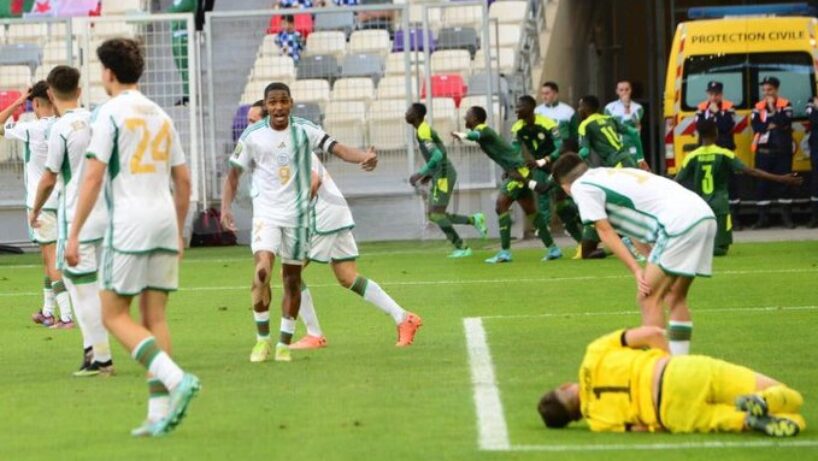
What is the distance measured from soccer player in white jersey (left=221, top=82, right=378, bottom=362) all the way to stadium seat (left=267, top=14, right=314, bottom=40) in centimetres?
1564

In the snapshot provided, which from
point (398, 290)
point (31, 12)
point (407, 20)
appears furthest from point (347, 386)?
point (31, 12)

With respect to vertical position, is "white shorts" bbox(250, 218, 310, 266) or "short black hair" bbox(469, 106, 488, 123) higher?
"short black hair" bbox(469, 106, 488, 123)

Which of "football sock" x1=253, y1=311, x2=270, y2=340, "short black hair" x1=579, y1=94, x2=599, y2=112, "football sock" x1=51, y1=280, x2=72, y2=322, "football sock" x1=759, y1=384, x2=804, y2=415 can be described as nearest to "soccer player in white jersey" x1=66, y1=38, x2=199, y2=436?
"football sock" x1=759, y1=384, x2=804, y2=415

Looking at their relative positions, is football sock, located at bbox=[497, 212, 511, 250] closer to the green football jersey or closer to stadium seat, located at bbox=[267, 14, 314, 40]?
the green football jersey

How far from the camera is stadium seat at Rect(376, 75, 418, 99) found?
29156 millimetres

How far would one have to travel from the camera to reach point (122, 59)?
10578 millimetres

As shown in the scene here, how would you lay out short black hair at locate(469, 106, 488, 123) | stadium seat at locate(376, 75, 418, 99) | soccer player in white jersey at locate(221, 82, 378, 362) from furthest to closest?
stadium seat at locate(376, 75, 418, 99) → short black hair at locate(469, 106, 488, 123) → soccer player in white jersey at locate(221, 82, 378, 362)

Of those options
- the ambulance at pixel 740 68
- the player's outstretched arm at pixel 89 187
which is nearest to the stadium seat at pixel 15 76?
the ambulance at pixel 740 68

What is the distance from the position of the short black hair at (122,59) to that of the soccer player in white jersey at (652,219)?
265 cm

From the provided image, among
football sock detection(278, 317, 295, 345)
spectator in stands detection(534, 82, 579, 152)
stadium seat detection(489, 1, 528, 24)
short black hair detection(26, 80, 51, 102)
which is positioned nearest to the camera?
football sock detection(278, 317, 295, 345)

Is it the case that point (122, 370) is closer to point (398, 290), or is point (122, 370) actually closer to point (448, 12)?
point (398, 290)

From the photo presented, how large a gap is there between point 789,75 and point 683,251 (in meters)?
17.7

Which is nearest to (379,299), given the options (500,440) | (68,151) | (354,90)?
(68,151)

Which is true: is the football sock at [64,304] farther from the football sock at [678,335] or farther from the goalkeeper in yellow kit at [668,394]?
the goalkeeper in yellow kit at [668,394]
